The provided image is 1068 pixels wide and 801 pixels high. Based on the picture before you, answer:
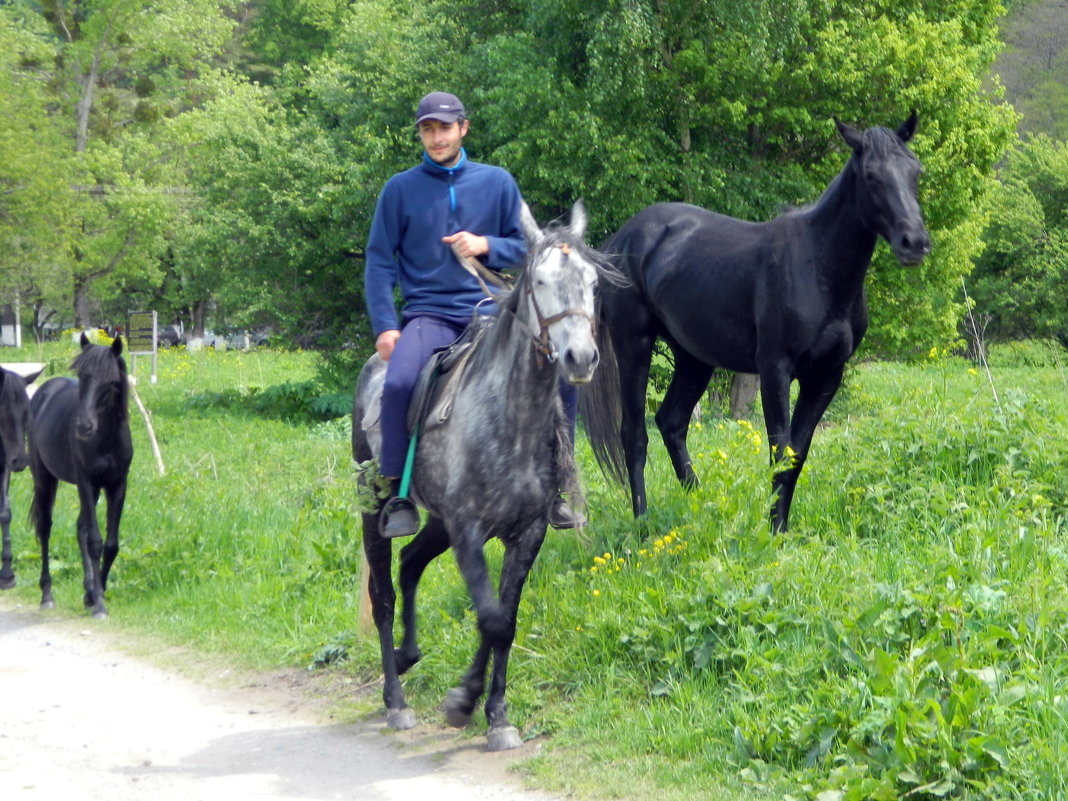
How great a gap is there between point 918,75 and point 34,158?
28144 millimetres

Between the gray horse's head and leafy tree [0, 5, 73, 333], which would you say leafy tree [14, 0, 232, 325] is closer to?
leafy tree [0, 5, 73, 333]

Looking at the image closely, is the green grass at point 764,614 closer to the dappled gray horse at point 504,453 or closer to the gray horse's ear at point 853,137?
the dappled gray horse at point 504,453

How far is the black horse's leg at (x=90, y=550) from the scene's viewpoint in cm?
969

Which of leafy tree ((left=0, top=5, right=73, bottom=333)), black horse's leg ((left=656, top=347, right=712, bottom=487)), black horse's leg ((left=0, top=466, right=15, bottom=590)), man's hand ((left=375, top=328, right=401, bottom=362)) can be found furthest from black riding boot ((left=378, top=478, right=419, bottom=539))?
leafy tree ((left=0, top=5, right=73, bottom=333))

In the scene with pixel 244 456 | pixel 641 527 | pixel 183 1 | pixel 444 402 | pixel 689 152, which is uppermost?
pixel 183 1

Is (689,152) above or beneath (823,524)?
above

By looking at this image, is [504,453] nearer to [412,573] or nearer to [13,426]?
[412,573]

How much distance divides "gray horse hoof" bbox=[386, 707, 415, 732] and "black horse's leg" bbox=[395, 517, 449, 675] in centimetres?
52

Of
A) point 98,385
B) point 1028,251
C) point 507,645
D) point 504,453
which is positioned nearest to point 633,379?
point 504,453

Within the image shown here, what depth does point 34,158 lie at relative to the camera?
3575 centimetres

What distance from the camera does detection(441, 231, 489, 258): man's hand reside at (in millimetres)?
5891

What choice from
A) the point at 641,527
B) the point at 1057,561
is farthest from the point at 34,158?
the point at 1057,561

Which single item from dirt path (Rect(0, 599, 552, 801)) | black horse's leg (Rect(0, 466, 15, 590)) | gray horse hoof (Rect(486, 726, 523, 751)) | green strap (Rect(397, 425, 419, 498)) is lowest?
black horse's leg (Rect(0, 466, 15, 590))

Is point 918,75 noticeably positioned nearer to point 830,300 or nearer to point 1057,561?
point 830,300
